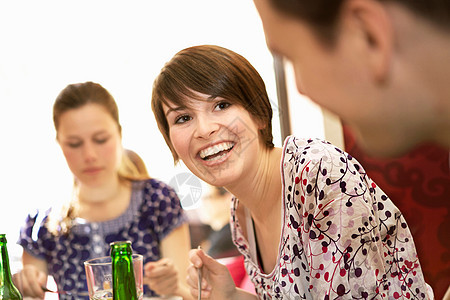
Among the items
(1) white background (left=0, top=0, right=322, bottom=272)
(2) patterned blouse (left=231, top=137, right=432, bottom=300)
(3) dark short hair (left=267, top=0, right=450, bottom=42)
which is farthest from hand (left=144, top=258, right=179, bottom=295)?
(3) dark short hair (left=267, top=0, right=450, bottom=42)

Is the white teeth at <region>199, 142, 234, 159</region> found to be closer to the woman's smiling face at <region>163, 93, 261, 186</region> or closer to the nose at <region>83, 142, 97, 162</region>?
the woman's smiling face at <region>163, 93, 261, 186</region>

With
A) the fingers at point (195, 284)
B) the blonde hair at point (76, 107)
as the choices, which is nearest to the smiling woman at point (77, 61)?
the blonde hair at point (76, 107)

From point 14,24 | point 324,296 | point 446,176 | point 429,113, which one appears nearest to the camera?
point 429,113

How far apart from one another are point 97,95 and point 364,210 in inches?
40.1

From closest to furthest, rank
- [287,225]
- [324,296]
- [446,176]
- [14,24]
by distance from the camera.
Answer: [324,296]
[287,225]
[446,176]
[14,24]

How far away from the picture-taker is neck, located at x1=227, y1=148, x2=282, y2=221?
105 centimetres

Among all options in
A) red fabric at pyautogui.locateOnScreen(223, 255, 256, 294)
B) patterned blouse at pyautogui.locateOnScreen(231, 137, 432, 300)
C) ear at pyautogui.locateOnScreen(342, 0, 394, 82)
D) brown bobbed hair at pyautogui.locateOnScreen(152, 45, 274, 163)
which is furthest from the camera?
red fabric at pyautogui.locateOnScreen(223, 255, 256, 294)

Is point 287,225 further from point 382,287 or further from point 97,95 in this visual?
point 97,95

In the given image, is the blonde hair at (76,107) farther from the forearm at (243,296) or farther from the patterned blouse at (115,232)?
the forearm at (243,296)

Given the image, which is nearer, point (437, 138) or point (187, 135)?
point (437, 138)

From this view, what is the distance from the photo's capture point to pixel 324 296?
0.83 m

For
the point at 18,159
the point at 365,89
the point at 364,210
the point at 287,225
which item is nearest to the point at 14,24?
the point at 18,159

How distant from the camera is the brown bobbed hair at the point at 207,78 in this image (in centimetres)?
96

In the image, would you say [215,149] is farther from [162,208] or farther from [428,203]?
[428,203]
